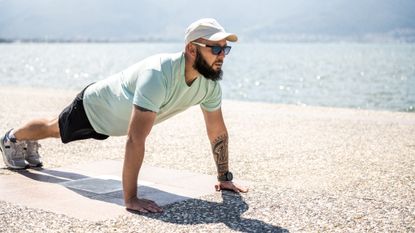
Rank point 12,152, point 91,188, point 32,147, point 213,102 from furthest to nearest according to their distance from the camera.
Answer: point 32,147, point 12,152, point 91,188, point 213,102

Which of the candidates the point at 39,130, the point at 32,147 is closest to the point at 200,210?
the point at 39,130

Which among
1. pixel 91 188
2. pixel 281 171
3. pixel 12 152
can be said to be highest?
pixel 12 152

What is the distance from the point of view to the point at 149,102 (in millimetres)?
5008

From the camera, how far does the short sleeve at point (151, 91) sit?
16.5ft

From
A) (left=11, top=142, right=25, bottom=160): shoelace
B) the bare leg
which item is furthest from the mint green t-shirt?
(left=11, top=142, right=25, bottom=160): shoelace

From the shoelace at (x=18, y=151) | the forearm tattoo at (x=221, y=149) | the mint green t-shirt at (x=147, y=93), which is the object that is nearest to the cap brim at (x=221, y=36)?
the mint green t-shirt at (x=147, y=93)

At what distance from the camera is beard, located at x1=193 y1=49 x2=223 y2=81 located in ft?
17.0

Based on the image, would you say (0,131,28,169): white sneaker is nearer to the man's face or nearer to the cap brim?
the man's face

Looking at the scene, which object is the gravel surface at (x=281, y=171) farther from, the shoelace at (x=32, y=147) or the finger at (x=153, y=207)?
the shoelace at (x=32, y=147)

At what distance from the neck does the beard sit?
57mm

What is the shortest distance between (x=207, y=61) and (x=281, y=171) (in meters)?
2.50

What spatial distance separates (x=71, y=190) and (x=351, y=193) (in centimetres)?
267

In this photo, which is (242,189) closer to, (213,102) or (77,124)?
(213,102)

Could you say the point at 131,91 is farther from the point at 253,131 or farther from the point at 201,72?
the point at 253,131
